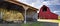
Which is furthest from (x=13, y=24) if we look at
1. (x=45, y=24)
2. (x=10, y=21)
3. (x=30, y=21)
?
(x=45, y=24)

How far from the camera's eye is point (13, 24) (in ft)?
4.22

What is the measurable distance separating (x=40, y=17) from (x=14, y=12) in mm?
224

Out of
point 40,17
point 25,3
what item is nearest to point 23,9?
point 25,3

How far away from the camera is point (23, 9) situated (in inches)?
50.8

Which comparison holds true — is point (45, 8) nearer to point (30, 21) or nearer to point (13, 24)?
point (30, 21)

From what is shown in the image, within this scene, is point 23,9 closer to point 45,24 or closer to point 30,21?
point 30,21

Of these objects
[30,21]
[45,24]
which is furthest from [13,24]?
[45,24]

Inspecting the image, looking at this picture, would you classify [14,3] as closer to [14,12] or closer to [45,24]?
[14,12]

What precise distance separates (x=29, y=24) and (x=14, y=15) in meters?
0.15

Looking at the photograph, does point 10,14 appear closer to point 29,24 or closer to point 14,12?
point 14,12

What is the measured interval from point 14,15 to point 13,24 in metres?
0.08

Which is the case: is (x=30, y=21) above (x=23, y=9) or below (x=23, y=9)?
below

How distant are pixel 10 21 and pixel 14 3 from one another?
154mm

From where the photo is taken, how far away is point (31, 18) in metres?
1.29
